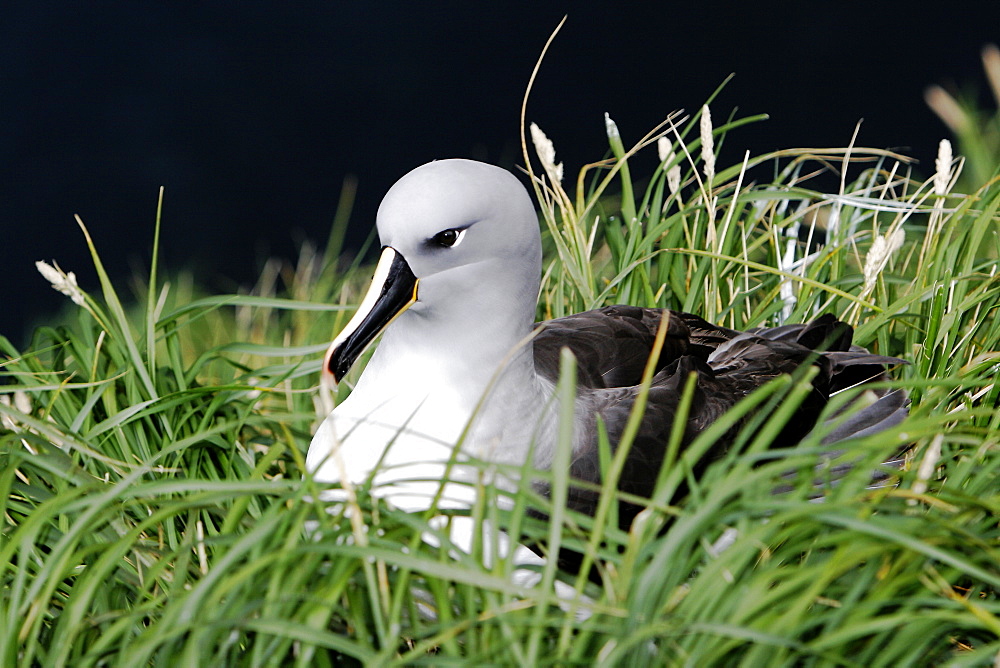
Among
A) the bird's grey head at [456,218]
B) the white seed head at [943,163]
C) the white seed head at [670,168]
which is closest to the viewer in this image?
the bird's grey head at [456,218]

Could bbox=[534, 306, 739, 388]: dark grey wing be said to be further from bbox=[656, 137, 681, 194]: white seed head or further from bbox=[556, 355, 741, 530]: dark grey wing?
bbox=[656, 137, 681, 194]: white seed head

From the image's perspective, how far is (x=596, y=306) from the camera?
2752 mm

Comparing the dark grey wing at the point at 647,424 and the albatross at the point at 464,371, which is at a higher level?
the albatross at the point at 464,371

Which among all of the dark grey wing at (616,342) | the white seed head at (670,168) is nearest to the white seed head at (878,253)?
the dark grey wing at (616,342)

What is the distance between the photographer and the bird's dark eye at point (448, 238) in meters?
1.84

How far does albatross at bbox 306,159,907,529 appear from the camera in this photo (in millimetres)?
1818

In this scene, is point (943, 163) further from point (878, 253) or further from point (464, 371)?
point (464, 371)

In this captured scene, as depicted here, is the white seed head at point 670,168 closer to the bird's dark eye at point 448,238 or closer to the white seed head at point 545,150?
the white seed head at point 545,150

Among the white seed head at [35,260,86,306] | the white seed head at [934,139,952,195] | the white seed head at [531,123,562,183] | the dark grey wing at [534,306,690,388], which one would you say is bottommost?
the dark grey wing at [534,306,690,388]

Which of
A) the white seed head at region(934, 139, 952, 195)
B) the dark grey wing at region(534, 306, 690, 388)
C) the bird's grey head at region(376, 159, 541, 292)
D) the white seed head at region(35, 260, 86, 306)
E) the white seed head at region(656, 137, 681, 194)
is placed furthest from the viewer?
the white seed head at region(656, 137, 681, 194)

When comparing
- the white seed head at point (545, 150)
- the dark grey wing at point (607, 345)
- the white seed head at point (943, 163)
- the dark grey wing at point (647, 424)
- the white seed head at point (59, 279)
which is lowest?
the dark grey wing at point (647, 424)

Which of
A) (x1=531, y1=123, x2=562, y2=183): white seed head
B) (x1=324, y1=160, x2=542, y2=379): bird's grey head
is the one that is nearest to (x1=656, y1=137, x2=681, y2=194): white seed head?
(x1=531, y1=123, x2=562, y2=183): white seed head

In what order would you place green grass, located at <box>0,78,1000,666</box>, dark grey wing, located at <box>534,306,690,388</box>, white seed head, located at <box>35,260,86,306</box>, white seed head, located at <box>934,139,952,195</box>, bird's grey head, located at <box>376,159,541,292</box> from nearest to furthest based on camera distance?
1. green grass, located at <box>0,78,1000,666</box>
2. bird's grey head, located at <box>376,159,541,292</box>
3. white seed head, located at <box>35,260,86,306</box>
4. dark grey wing, located at <box>534,306,690,388</box>
5. white seed head, located at <box>934,139,952,195</box>

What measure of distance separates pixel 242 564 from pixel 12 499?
0.80 meters
